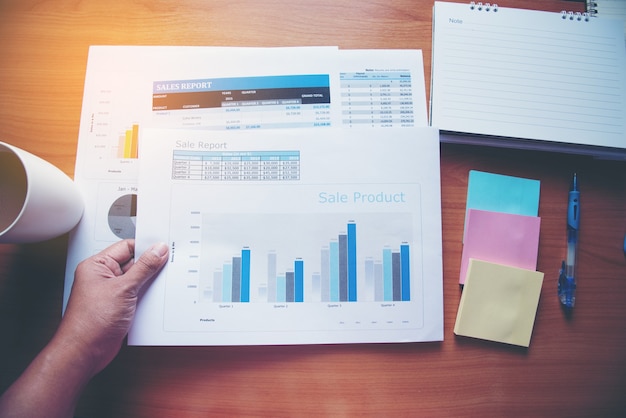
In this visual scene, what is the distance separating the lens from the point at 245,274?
1.91 feet

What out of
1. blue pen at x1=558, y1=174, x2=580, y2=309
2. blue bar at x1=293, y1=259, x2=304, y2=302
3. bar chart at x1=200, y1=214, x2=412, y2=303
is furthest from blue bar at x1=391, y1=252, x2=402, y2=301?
blue pen at x1=558, y1=174, x2=580, y2=309

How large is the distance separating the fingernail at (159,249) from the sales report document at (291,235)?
0.04 feet

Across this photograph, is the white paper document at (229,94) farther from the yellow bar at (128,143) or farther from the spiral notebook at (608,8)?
the spiral notebook at (608,8)

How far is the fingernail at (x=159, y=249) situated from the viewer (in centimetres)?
57

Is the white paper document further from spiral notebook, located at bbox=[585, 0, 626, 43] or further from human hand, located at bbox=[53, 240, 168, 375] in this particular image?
spiral notebook, located at bbox=[585, 0, 626, 43]

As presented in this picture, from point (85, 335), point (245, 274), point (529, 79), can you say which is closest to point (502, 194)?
point (529, 79)

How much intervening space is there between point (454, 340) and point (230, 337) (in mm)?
341

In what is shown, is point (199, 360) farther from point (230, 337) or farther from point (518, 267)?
point (518, 267)

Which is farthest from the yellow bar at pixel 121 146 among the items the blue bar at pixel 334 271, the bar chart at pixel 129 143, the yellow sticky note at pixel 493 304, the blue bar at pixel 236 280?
the yellow sticky note at pixel 493 304

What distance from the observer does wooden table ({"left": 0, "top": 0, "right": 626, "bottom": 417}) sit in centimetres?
57

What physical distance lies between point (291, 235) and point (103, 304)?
28cm

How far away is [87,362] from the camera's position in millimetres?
528

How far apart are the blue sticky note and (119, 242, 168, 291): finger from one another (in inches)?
18.8

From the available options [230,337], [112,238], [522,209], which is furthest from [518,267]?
[112,238]
